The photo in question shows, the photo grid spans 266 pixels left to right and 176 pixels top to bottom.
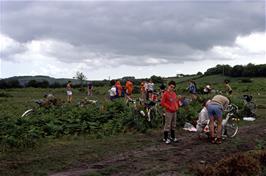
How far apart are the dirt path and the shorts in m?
0.88

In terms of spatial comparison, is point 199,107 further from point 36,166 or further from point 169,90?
point 36,166

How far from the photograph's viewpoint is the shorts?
541 inches

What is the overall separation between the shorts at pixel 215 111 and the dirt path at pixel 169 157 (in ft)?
2.89

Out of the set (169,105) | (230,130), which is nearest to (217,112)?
(169,105)

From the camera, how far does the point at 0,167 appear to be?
1025 cm

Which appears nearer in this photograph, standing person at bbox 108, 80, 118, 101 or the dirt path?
the dirt path

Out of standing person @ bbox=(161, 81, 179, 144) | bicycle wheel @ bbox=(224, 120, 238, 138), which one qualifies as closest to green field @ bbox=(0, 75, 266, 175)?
standing person @ bbox=(161, 81, 179, 144)

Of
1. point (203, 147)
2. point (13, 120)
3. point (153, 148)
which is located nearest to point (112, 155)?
point (153, 148)

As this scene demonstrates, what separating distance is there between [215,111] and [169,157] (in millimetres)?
2854

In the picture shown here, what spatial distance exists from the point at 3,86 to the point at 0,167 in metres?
61.6

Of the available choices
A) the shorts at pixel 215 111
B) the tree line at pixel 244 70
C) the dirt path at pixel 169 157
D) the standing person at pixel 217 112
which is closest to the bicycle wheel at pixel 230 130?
the dirt path at pixel 169 157

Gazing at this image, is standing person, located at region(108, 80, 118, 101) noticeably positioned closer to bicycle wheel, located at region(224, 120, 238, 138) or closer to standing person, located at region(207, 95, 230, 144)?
bicycle wheel, located at region(224, 120, 238, 138)

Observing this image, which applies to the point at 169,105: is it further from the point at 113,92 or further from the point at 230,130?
the point at 113,92

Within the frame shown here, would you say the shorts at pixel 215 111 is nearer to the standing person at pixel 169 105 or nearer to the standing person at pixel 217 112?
the standing person at pixel 217 112
